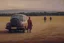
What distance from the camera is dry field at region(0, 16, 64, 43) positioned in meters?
1.26

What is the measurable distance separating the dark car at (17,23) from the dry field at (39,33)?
3 cm

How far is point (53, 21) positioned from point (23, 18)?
0.77 feet

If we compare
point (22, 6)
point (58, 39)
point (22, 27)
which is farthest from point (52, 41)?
point (22, 6)

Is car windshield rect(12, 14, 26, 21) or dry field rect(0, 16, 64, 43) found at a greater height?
car windshield rect(12, 14, 26, 21)

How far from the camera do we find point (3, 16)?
4.17ft

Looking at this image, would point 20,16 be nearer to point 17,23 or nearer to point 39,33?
point 17,23

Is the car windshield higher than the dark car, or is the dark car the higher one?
the car windshield

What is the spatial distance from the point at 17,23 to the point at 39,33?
19 centimetres

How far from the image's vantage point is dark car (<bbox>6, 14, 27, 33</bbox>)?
49.8 inches

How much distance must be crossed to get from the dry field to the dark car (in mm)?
32

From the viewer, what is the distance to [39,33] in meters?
1.28

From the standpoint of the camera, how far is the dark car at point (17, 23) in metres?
1.27

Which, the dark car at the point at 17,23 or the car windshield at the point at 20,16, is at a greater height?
the car windshield at the point at 20,16

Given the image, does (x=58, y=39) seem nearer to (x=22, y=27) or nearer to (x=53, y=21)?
(x=53, y=21)
